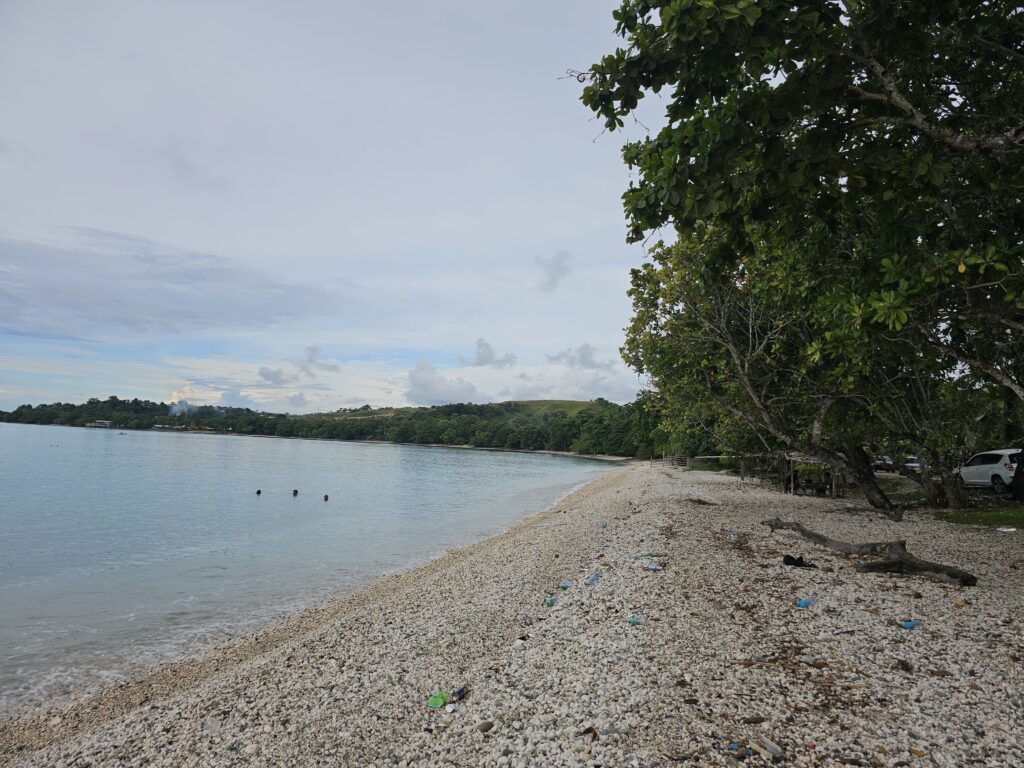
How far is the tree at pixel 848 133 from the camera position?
17.1ft

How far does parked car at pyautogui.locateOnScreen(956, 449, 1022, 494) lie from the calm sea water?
21795mm

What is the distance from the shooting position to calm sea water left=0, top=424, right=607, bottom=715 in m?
10.1

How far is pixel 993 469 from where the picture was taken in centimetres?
2483

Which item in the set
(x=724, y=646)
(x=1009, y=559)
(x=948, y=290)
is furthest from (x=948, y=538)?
(x=724, y=646)

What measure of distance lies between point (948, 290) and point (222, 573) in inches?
703

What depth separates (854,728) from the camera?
427 centimetres

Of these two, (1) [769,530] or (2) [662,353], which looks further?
(2) [662,353]

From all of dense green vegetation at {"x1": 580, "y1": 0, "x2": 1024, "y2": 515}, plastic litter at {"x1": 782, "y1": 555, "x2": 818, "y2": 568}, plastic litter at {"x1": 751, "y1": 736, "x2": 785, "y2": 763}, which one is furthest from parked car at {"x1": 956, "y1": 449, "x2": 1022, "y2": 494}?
plastic litter at {"x1": 751, "y1": 736, "x2": 785, "y2": 763}

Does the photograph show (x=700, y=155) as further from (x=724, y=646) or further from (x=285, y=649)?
(x=285, y=649)

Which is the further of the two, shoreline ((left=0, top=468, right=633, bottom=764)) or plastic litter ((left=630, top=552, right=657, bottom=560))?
plastic litter ((left=630, top=552, right=657, bottom=560))

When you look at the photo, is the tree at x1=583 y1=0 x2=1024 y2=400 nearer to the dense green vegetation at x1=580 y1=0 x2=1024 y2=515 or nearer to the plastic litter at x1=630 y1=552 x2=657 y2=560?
the dense green vegetation at x1=580 y1=0 x2=1024 y2=515

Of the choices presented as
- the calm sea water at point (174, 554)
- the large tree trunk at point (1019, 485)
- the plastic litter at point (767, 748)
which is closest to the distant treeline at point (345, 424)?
the calm sea water at point (174, 554)

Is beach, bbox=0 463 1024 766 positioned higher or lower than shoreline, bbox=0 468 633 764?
higher

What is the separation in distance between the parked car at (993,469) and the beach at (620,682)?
18539mm
